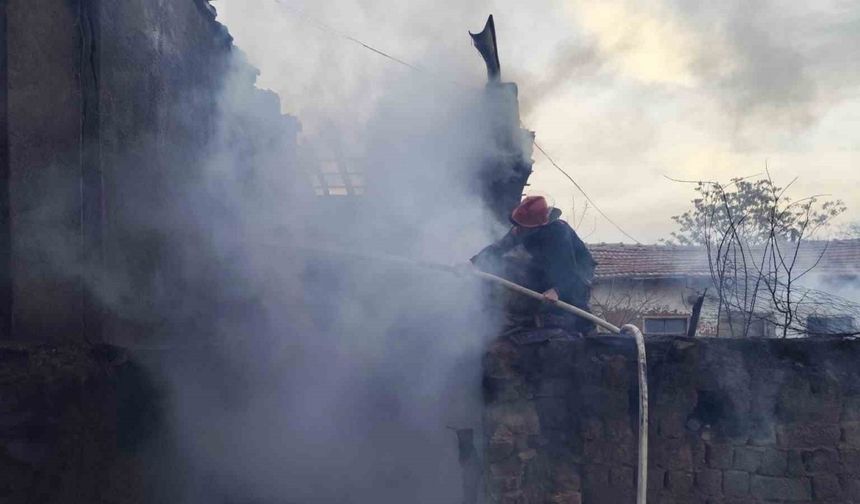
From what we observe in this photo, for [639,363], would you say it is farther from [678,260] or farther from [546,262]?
[678,260]

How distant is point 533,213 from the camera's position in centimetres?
571

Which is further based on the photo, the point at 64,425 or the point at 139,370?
the point at 139,370

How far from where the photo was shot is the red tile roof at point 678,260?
15038 mm

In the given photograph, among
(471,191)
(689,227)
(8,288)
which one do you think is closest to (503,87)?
(471,191)

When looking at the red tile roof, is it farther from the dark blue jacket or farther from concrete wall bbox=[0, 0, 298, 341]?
concrete wall bbox=[0, 0, 298, 341]

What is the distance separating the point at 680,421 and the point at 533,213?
82.0 inches

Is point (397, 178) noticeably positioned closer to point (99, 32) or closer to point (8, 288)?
point (99, 32)

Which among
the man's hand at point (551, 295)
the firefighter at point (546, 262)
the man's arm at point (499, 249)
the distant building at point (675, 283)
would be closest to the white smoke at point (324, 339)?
the man's arm at point (499, 249)

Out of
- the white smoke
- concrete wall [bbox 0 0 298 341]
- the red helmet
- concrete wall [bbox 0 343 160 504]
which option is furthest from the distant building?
concrete wall [bbox 0 343 160 504]

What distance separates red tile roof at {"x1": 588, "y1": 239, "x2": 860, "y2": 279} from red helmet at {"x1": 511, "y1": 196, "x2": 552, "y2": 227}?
10.6 meters

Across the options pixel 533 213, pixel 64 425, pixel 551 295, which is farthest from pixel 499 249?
pixel 64 425

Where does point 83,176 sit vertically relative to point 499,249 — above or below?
above

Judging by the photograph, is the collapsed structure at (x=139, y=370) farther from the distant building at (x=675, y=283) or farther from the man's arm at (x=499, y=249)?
the distant building at (x=675, y=283)

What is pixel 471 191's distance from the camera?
25.3 ft
